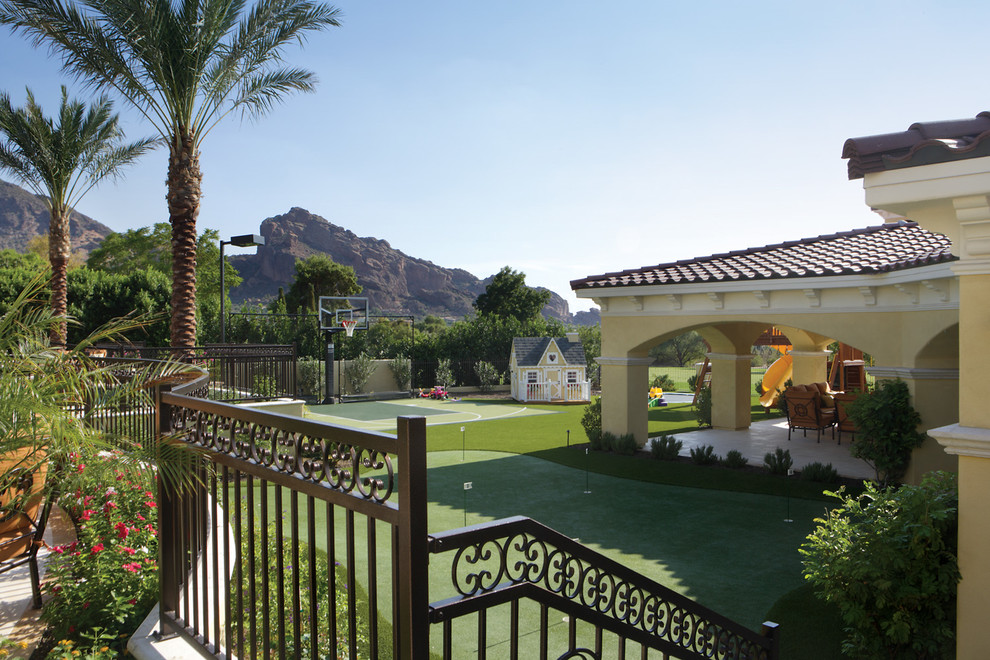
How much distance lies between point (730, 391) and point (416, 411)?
10671mm

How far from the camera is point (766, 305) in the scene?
11.6 m

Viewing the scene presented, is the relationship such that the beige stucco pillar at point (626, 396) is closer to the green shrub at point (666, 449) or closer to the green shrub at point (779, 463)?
the green shrub at point (666, 449)

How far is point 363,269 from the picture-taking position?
121750 millimetres

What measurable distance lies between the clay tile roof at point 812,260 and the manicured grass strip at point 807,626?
527 cm

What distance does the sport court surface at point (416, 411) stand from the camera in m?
19.2

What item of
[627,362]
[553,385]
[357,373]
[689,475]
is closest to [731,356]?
[627,362]

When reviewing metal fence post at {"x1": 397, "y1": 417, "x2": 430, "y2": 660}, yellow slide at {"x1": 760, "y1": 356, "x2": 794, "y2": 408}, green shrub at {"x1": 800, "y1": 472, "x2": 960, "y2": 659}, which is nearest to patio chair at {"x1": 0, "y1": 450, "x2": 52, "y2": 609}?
metal fence post at {"x1": 397, "y1": 417, "x2": 430, "y2": 660}

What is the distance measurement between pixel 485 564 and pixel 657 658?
2241mm

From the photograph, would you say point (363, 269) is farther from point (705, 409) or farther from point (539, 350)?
point (705, 409)

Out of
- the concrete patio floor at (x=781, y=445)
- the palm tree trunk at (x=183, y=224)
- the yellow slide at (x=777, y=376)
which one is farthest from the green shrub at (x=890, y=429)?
the palm tree trunk at (x=183, y=224)

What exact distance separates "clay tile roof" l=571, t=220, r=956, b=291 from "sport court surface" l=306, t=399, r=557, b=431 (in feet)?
26.2

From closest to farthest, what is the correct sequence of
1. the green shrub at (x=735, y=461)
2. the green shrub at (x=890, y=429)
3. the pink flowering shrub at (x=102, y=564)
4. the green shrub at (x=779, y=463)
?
the pink flowering shrub at (x=102, y=564)
the green shrub at (x=890, y=429)
the green shrub at (x=779, y=463)
the green shrub at (x=735, y=461)

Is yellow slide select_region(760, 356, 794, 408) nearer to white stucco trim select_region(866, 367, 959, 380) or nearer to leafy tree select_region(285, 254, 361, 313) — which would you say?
white stucco trim select_region(866, 367, 959, 380)

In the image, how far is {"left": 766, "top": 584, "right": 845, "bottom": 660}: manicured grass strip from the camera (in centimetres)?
519
